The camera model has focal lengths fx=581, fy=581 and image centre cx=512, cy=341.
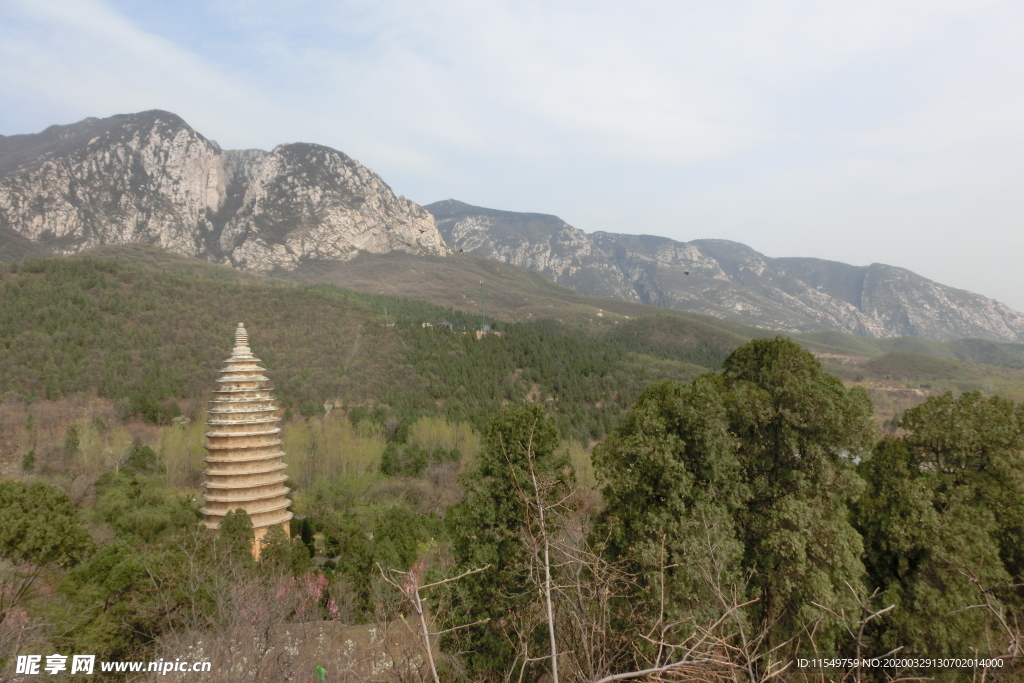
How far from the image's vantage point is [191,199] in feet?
454

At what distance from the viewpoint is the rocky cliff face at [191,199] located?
11738 cm

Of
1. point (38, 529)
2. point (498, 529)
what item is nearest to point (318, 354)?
point (38, 529)

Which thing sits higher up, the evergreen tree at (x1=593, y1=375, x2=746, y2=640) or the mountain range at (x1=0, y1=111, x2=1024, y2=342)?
the mountain range at (x1=0, y1=111, x2=1024, y2=342)

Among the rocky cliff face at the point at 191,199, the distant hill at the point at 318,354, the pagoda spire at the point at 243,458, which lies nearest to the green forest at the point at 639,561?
the pagoda spire at the point at 243,458

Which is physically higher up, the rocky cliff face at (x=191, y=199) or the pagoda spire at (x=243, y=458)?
the rocky cliff face at (x=191, y=199)

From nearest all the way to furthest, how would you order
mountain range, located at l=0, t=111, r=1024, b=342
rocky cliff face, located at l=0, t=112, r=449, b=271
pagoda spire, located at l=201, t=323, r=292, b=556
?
1. pagoda spire, located at l=201, t=323, r=292, b=556
2. mountain range, located at l=0, t=111, r=1024, b=342
3. rocky cliff face, located at l=0, t=112, r=449, b=271

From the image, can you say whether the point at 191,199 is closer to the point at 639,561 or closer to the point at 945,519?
the point at 639,561

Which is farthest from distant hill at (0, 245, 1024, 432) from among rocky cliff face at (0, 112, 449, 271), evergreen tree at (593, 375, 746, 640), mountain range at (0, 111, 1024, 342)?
rocky cliff face at (0, 112, 449, 271)

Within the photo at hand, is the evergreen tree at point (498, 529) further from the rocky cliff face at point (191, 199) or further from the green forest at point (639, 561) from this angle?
the rocky cliff face at point (191, 199)

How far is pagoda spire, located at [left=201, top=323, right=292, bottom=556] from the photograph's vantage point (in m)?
22.3

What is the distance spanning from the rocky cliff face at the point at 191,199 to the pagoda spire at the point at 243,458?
108 meters

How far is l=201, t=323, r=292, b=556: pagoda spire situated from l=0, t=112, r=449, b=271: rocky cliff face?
355 feet

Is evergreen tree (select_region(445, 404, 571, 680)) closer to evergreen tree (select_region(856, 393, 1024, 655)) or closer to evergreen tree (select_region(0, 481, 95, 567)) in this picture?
evergreen tree (select_region(856, 393, 1024, 655))

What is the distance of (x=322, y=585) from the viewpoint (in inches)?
765
